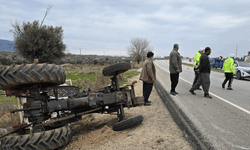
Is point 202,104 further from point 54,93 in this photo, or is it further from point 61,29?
point 61,29


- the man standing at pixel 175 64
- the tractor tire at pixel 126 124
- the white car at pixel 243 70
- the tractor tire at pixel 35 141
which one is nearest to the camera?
the tractor tire at pixel 35 141

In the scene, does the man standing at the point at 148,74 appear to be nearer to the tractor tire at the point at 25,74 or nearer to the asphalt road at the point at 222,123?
the asphalt road at the point at 222,123

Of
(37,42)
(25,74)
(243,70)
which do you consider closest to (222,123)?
(25,74)

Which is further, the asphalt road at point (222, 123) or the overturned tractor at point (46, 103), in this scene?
the overturned tractor at point (46, 103)

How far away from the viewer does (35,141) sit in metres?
3.52

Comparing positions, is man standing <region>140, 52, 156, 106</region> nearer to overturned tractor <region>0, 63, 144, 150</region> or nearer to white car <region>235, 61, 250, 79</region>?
overturned tractor <region>0, 63, 144, 150</region>

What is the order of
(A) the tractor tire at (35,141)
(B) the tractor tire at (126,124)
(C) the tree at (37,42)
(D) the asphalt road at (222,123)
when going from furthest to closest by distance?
1. (C) the tree at (37,42)
2. (B) the tractor tire at (126,124)
3. (A) the tractor tire at (35,141)
4. (D) the asphalt road at (222,123)

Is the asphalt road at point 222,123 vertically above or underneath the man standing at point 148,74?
underneath

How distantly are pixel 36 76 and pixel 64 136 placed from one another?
4.42 feet

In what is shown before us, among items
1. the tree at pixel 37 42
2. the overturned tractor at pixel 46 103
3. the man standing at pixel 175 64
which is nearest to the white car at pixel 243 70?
the man standing at pixel 175 64

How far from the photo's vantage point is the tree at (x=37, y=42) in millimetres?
26453

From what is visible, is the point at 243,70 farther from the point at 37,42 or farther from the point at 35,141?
the point at 37,42

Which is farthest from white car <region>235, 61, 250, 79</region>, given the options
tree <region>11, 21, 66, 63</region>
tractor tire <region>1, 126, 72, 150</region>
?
tree <region>11, 21, 66, 63</region>

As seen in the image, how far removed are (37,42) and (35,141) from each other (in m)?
26.5
